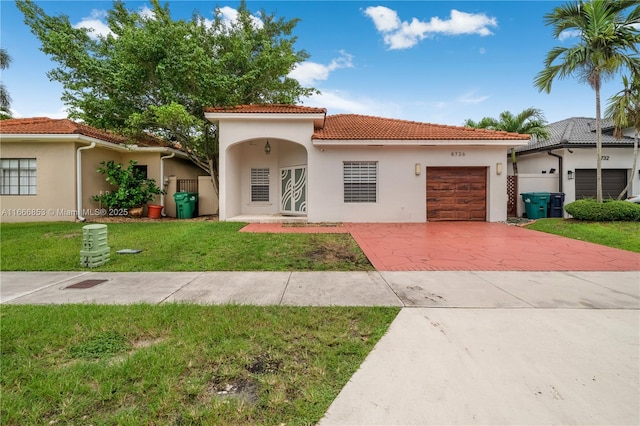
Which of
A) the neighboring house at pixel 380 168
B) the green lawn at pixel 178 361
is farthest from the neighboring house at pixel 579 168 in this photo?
the green lawn at pixel 178 361

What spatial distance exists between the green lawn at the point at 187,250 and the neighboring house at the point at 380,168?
3243 mm

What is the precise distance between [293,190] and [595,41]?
12490mm

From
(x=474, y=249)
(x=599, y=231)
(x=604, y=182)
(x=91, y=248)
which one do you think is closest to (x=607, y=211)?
(x=599, y=231)

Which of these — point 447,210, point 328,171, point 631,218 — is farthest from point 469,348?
point 631,218

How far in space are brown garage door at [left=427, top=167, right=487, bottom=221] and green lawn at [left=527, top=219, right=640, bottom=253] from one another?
2141 mm

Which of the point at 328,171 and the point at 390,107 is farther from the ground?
the point at 390,107

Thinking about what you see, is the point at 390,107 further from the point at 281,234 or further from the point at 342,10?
the point at 281,234

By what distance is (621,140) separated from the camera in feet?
50.7

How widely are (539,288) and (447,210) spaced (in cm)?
811

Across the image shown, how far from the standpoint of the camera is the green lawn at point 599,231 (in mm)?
8109

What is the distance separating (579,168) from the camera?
14.8m

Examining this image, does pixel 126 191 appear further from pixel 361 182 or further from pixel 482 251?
pixel 482 251

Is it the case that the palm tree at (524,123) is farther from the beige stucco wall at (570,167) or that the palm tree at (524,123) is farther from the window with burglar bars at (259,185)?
the window with burglar bars at (259,185)

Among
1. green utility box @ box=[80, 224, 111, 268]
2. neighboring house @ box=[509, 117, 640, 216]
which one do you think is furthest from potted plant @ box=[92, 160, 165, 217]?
neighboring house @ box=[509, 117, 640, 216]
